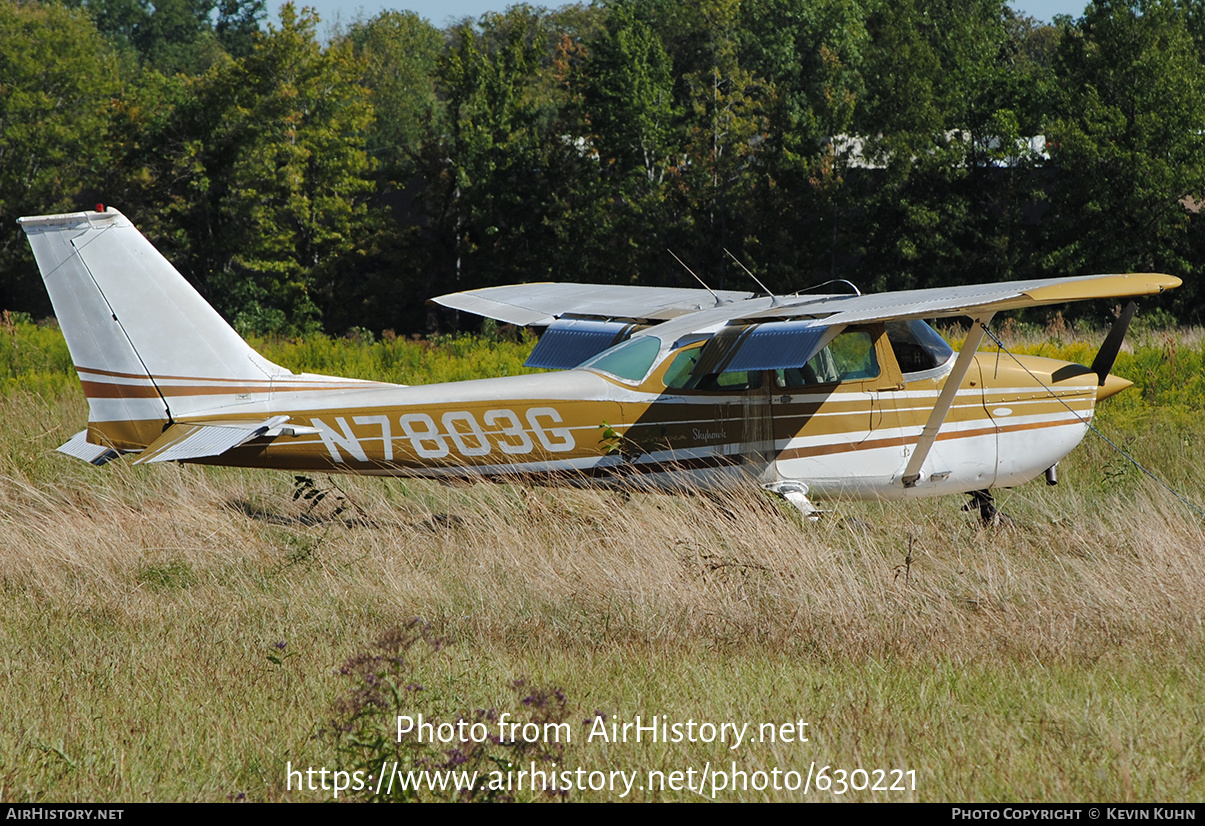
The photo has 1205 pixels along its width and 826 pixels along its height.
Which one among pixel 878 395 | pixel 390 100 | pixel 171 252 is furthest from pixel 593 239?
pixel 390 100

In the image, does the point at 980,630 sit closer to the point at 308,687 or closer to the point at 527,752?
the point at 527,752

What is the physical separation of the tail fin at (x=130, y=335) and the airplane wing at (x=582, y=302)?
3.00 meters

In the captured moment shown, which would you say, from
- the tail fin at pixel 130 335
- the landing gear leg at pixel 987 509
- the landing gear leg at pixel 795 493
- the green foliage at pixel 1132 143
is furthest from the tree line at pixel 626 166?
the tail fin at pixel 130 335

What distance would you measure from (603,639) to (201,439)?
3.25 meters

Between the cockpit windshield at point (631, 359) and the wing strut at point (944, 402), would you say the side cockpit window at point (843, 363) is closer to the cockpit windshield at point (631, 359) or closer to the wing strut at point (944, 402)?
the wing strut at point (944, 402)

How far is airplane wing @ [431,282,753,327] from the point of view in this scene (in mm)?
9578

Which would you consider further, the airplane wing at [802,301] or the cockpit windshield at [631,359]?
the cockpit windshield at [631,359]

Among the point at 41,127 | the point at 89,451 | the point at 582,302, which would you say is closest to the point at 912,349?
the point at 582,302

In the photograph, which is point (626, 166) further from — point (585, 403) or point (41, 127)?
point (585, 403)

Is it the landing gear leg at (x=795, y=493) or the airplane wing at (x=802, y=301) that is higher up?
the airplane wing at (x=802, y=301)

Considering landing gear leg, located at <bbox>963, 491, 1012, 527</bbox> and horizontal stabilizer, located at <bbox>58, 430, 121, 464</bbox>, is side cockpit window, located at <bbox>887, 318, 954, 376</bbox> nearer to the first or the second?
landing gear leg, located at <bbox>963, 491, 1012, 527</bbox>

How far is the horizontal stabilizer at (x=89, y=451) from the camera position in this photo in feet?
25.8

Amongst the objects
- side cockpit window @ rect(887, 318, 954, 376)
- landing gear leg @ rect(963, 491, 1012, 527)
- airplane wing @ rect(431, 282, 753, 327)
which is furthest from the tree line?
side cockpit window @ rect(887, 318, 954, 376)

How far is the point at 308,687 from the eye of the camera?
5.34m
